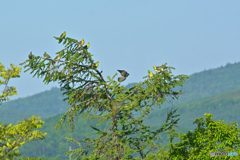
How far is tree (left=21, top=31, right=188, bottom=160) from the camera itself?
43.8 feet

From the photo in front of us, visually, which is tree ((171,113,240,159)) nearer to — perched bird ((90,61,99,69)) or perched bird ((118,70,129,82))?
perched bird ((118,70,129,82))

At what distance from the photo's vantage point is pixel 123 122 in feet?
43.5

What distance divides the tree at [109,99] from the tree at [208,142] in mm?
1574

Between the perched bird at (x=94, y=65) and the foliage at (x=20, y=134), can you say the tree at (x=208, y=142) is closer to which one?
the perched bird at (x=94, y=65)

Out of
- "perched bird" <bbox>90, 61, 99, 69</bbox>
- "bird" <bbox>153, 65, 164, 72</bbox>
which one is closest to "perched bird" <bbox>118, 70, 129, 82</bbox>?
"perched bird" <bbox>90, 61, 99, 69</bbox>

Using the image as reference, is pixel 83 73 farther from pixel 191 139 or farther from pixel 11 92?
pixel 191 139

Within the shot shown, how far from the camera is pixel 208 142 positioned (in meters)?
15.9

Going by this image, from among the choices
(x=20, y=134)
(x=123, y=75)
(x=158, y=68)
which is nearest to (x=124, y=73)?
(x=123, y=75)

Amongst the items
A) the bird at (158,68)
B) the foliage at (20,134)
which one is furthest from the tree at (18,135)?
the bird at (158,68)

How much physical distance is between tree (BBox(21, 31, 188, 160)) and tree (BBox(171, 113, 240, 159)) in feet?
5.16

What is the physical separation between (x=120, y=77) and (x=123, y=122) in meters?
1.65

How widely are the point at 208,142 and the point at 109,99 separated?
424cm

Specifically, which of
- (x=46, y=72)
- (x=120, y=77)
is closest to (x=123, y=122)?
(x=120, y=77)

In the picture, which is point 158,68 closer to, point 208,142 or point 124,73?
point 124,73
